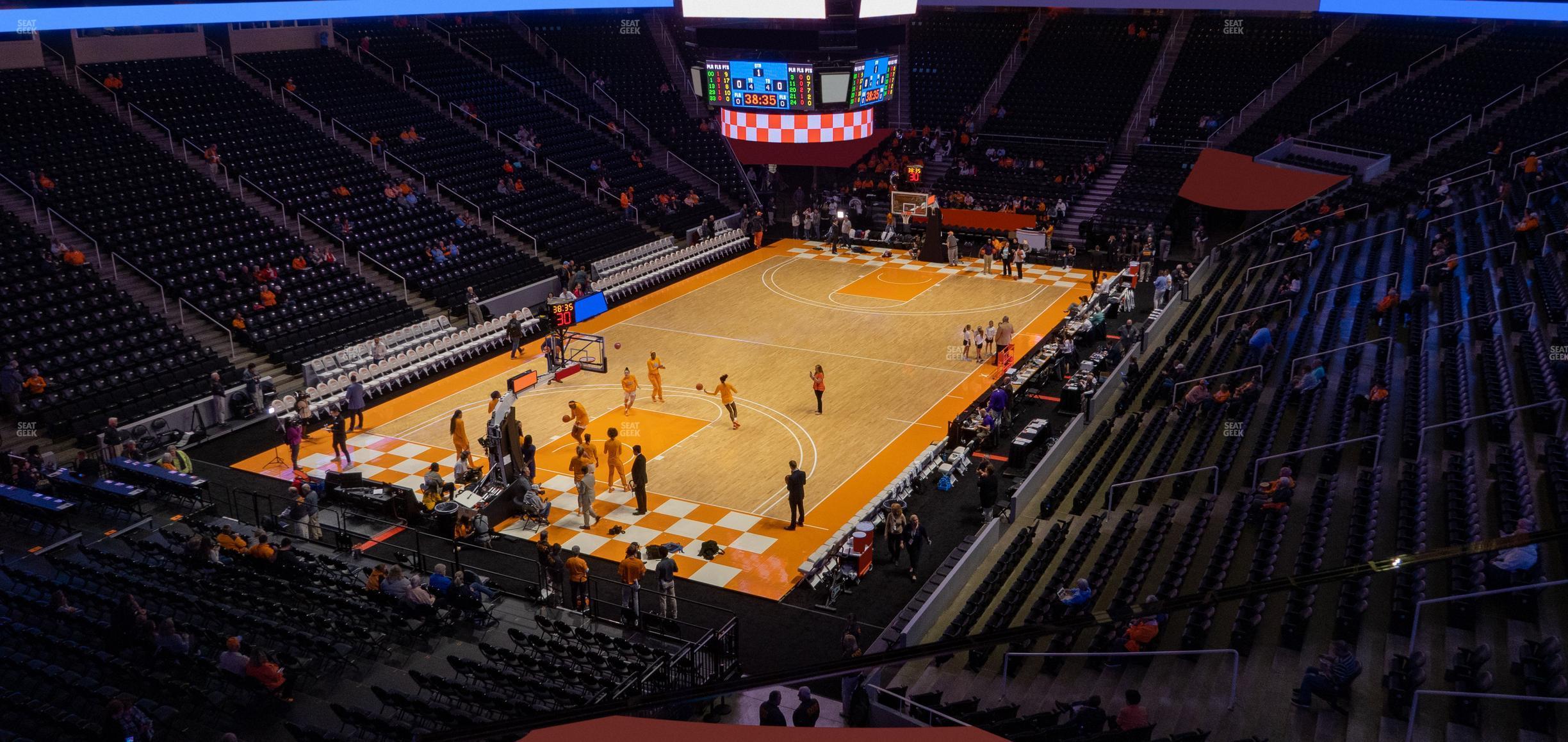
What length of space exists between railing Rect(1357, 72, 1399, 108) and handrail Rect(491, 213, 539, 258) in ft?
92.6

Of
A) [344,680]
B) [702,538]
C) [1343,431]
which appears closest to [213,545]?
[344,680]

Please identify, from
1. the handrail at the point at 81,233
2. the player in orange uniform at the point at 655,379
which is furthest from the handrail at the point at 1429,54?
the handrail at the point at 81,233

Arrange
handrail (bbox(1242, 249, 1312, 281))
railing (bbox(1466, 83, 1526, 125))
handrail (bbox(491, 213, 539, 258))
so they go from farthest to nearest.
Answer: railing (bbox(1466, 83, 1526, 125)) < handrail (bbox(491, 213, 539, 258)) < handrail (bbox(1242, 249, 1312, 281))

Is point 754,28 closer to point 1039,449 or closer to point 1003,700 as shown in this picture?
point 1039,449

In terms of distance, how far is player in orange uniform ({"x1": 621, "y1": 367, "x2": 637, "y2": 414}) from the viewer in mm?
24031

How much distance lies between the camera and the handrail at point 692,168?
43.9 meters

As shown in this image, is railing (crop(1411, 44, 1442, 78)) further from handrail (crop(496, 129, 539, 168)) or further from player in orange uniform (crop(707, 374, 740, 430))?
player in orange uniform (crop(707, 374, 740, 430))

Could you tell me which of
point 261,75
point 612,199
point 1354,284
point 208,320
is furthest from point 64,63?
point 1354,284

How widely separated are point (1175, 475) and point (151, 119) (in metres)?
28.5

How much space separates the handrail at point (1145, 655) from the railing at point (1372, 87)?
112 feet

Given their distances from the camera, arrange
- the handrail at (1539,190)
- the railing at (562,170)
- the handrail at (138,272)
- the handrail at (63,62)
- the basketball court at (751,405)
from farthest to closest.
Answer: the railing at (562,170) < the handrail at (63,62) < the handrail at (138,272) < the handrail at (1539,190) < the basketball court at (751,405)

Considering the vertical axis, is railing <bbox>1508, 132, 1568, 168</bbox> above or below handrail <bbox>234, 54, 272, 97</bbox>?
below

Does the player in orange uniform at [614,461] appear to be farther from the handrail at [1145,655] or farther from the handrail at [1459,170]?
the handrail at [1459,170]

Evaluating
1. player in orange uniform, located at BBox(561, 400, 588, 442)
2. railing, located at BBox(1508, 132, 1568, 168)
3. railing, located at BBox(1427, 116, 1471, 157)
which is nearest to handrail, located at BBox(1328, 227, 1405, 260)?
railing, located at BBox(1508, 132, 1568, 168)
